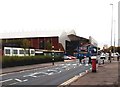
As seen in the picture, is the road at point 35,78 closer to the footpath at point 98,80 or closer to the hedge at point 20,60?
the footpath at point 98,80

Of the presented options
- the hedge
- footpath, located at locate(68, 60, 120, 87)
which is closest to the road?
footpath, located at locate(68, 60, 120, 87)

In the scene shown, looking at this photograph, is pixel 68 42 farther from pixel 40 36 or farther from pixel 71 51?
pixel 40 36

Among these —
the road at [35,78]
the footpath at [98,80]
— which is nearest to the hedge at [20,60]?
the road at [35,78]

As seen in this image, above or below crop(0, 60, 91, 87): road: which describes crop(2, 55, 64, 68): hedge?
above

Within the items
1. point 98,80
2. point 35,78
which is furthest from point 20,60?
point 98,80

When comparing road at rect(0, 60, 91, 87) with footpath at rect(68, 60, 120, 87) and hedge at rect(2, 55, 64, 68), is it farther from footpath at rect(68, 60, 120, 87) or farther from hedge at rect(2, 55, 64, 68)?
hedge at rect(2, 55, 64, 68)

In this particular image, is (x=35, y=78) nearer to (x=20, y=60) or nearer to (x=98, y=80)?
(x=98, y=80)

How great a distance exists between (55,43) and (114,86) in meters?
124

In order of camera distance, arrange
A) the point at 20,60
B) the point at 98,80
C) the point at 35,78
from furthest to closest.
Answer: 1. the point at 20,60
2. the point at 35,78
3. the point at 98,80

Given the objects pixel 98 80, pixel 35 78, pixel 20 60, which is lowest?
pixel 35 78

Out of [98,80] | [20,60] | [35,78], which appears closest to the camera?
[98,80]

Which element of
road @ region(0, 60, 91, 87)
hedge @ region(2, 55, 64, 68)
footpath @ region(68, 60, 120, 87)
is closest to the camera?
footpath @ region(68, 60, 120, 87)

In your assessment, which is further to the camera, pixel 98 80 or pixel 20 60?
pixel 20 60

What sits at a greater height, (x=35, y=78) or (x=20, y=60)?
(x=20, y=60)
